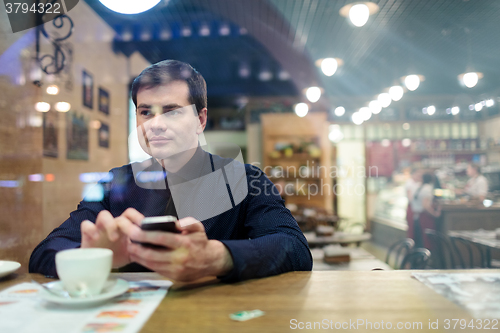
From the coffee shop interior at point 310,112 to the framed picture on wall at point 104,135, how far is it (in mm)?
35

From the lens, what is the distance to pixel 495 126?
8680 millimetres

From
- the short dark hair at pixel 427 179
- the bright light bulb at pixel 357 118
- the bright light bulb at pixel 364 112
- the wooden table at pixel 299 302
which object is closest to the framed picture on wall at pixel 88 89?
the wooden table at pixel 299 302

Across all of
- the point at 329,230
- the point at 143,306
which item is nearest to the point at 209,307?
the point at 143,306

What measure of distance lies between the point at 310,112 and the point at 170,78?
795 cm

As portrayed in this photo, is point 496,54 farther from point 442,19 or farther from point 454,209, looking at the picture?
point 454,209

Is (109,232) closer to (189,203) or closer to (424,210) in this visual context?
(189,203)

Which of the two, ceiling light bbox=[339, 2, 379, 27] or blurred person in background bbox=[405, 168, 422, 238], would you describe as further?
blurred person in background bbox=[405, 168, 422, 238]

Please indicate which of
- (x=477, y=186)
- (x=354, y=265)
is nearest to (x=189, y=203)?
(x=354, y=265)

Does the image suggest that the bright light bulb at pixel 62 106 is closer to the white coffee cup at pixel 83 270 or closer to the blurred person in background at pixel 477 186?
the white coffee cup at pixel 83 270

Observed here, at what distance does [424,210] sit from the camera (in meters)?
5.62

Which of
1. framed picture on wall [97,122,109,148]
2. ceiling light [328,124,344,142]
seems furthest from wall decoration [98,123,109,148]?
ceiling light [328,124,344,142]

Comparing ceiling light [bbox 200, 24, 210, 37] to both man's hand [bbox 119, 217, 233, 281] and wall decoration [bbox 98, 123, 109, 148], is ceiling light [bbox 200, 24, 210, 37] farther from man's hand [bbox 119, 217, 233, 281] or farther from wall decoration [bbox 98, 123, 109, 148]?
man's hand [bbox 119, 217, 233, 281]

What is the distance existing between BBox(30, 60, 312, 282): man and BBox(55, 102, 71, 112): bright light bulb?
82.0 inches

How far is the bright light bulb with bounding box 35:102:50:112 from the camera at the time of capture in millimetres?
2593
